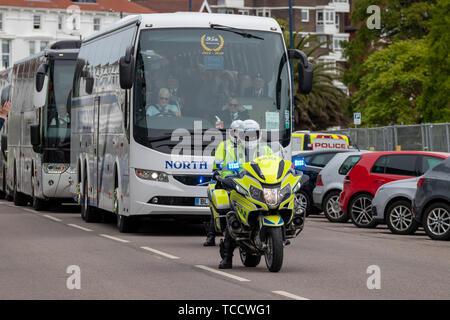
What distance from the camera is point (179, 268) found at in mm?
14008

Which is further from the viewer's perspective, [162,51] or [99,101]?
[99,101]

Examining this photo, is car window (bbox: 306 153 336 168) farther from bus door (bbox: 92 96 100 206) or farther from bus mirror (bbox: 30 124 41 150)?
bus door (bbox: 92 96 100 206)

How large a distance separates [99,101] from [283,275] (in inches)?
424

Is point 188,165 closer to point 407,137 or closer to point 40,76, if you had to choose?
point 40,76

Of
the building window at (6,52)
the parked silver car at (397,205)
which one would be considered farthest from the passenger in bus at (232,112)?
the building window at (6,52)

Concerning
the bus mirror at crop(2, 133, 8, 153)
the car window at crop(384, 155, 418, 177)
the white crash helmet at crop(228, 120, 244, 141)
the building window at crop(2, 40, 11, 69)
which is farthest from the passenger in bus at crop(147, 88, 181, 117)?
the building window at crop(2, 40, 11, 69)

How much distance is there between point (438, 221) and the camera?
1973 centimetres

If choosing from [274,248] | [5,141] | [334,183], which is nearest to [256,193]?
[274,248]

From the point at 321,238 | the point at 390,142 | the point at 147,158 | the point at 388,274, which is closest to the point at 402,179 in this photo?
the point at 321,238

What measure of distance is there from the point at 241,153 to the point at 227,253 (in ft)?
4.45

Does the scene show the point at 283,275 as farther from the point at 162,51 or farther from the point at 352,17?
the point at 352,17

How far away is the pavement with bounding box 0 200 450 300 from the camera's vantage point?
11469 millimetres

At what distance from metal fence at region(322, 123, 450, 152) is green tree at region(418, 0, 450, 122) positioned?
870 cm

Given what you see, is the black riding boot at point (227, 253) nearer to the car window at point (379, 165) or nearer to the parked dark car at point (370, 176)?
the parked dark car at point (370, 176)
